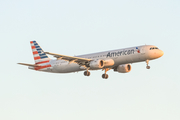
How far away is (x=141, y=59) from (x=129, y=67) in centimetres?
821

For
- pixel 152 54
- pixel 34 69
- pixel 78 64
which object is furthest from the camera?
pixel 34 69

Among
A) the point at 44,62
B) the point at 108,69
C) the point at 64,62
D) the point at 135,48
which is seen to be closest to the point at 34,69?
the point at 44,62

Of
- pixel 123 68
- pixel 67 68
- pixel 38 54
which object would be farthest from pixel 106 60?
pixel 38 54

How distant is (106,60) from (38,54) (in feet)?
64.5

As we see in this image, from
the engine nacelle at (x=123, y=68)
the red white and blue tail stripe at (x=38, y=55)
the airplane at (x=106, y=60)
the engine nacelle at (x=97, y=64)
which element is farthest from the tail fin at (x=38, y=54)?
the engine nacelle at (x=123, y=68)

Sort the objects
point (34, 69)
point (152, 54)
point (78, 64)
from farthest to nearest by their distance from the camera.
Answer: point (34, 69) < point (78, 64) < point (152, 54)

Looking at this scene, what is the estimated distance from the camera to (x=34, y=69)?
280ft

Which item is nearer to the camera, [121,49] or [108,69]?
[121,49]

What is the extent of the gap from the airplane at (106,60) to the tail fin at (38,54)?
2.61 m

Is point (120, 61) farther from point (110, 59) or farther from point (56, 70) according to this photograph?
point (56, 70)

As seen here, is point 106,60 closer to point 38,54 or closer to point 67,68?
point 67,68

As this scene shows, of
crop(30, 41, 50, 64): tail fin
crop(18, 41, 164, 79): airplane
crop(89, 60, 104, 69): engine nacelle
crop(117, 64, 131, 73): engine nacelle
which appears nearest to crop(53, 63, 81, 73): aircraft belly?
crop(18, 41, 164, 79): airplane

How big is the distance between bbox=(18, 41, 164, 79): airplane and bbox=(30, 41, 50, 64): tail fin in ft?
8.55

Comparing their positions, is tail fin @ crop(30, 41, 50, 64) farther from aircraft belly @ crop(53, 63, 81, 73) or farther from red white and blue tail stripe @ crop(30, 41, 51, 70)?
aircraft belly @ crop(53, 63, 81, 73)
